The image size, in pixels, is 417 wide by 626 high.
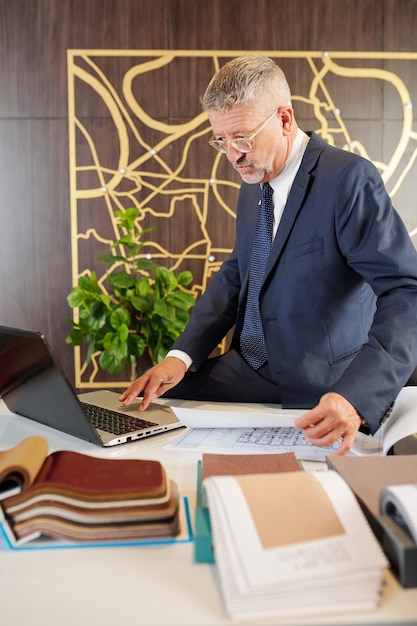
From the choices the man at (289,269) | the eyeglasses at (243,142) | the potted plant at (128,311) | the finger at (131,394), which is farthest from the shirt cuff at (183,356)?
the potted plant at (128,311)

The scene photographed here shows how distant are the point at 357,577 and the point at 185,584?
0.79 ft

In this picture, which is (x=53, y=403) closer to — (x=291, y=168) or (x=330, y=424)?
(x=330, y=424)

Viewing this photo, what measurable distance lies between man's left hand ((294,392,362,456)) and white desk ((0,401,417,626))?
1.43 feet

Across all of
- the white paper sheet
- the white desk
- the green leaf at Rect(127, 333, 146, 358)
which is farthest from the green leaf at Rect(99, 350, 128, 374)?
the white desk

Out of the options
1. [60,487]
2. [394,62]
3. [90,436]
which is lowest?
[90,436]

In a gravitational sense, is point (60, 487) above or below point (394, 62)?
below

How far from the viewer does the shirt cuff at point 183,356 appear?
7.44 ft

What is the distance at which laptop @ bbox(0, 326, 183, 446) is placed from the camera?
1569 mm

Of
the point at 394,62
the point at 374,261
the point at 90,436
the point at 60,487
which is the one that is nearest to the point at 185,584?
the point at 60,487

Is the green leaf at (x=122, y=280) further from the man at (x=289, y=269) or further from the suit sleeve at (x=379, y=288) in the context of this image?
the suit sleeve at (x=379, y=288)

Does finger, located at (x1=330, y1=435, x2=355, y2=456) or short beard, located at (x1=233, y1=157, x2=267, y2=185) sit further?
short beard, located at (x1=233, y1=157, x2=267, y2=185)

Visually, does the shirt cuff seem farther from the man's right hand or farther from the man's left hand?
the man's left hand

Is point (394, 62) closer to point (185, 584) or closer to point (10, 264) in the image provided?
point (10, 264)

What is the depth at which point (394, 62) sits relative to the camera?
14.7 feet
